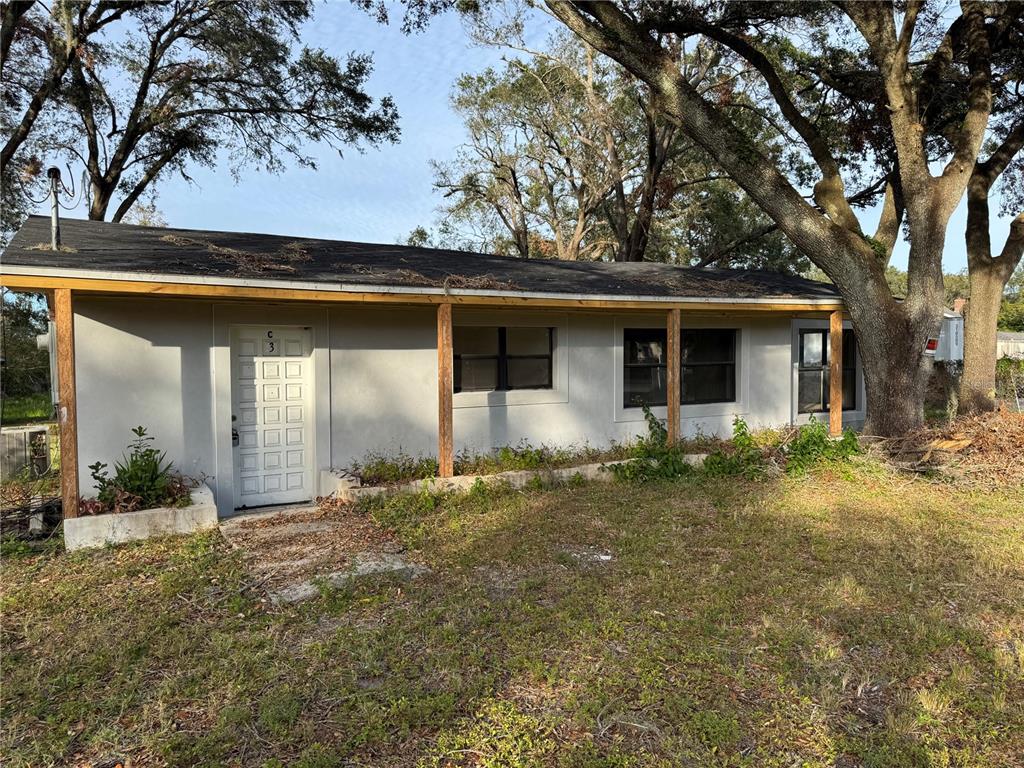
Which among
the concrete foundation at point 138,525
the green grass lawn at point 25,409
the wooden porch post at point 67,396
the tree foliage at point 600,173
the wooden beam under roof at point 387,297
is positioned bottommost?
the concrete foundation at point 138,525

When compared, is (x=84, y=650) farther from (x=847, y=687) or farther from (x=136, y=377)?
(x=847, y=687)

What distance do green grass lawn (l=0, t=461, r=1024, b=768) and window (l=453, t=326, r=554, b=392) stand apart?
3.32 m

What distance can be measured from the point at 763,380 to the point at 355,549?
27.1 ft

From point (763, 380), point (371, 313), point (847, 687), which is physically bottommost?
point (847, 687)

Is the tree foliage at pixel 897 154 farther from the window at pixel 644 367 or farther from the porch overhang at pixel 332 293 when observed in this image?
the window at pixel 644 367

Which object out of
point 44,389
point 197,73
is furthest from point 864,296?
point 44,389

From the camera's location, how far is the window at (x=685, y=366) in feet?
33.1

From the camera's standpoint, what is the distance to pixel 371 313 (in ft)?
26.1

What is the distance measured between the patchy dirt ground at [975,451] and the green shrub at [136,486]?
29.8 ft

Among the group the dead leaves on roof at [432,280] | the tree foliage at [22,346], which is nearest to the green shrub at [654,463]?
the dead leaves on roof at [432,280]

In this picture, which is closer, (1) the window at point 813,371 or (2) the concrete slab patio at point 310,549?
(2) the concrete slab patio at point 310,549

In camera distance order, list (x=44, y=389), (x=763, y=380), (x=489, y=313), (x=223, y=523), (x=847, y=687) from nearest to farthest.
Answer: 1. (x=847, y=687)
2. (x=223, y=523)
3. (x=489, y=313)
4. (x=763, y=380)
5. (x=44, y=389)

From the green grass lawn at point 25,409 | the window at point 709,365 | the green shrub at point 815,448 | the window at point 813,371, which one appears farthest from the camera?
the green grass lawn at point 25,409

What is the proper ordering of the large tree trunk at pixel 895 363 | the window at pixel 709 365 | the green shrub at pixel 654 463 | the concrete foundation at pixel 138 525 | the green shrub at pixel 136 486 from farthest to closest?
the window at pixel 709 365 → the large tree trunk at pixel 895 363 → the green shrub at pixel 654 463 → the green shrub at pixel 136 486 → the concrete foundation at pixel 138 525
